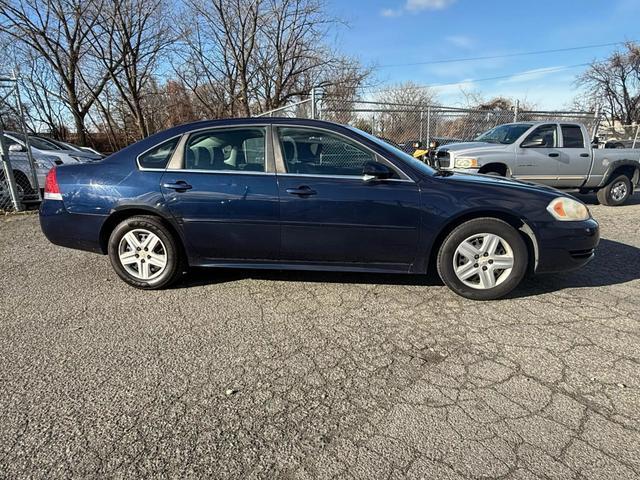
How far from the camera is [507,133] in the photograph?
7.96 m

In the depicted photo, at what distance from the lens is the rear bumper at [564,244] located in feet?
10.9

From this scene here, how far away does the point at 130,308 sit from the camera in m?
3.31

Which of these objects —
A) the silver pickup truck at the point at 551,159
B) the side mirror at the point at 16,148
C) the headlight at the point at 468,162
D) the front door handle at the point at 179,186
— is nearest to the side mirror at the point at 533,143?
the silver pickup truck at the point at 551,159

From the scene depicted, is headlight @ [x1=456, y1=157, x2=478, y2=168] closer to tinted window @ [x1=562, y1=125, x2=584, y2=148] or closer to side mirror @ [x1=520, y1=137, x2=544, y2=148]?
side mirror @ [x1=520, y1=137, x2=544, y2=148]

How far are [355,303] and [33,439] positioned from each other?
2314mm

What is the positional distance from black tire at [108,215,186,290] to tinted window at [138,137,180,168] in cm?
49

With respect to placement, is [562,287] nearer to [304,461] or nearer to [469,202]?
[469,202]

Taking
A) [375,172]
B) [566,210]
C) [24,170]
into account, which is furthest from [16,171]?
[566,210]

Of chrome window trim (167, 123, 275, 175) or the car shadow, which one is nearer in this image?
chrome window trim (167, 123, 275, 175)

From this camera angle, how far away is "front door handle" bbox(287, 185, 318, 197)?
334 centimetres

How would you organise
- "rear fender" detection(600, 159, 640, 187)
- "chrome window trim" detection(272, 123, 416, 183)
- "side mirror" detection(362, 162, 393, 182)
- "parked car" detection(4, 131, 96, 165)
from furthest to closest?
"parked car" detection(4, 131, 96, 165), "rear fender" detection(600, 159, 640, 187), "chrome window trim" detection(272, 123, 416, 183), "side mirror" detection(362, 162, 393, 182)

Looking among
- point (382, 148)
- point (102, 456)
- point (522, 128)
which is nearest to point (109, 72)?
point (522, 128)

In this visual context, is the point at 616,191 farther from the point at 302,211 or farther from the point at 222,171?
the point at 222,171

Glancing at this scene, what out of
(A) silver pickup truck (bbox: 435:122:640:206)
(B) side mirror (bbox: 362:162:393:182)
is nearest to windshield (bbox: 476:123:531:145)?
(A) silver pickup truck (bbox: 435:122:640:206)
